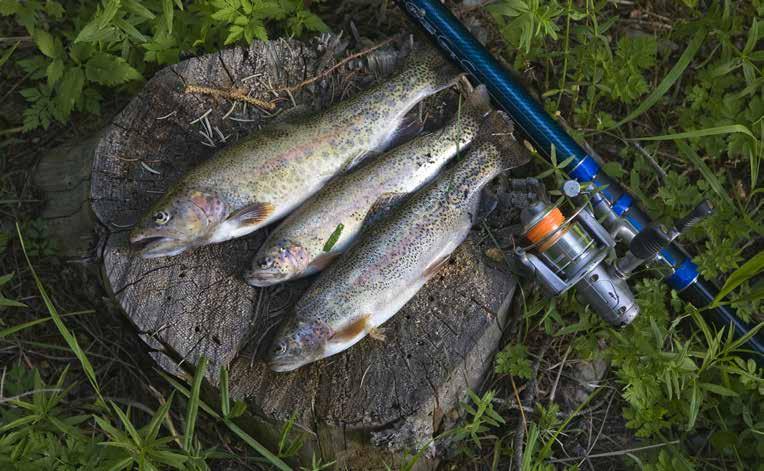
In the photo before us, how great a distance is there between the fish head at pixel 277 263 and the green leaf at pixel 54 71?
1711 millimetres

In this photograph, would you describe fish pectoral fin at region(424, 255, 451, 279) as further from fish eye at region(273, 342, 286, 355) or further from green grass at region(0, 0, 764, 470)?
fish eye at region(273, 342, 286, 355)

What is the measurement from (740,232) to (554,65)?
1558 mm

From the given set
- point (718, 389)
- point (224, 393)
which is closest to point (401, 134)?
point (224, 393)

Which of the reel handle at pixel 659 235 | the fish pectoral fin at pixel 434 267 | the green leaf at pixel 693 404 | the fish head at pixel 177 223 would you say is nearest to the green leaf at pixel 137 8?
the fish head at pixel 177 223

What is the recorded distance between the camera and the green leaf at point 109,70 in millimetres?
4055

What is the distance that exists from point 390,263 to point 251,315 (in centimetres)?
75

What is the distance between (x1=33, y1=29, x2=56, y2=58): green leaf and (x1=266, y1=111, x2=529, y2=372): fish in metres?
2.12

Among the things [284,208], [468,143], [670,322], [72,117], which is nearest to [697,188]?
[670,322]

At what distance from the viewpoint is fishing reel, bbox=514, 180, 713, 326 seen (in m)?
3.58

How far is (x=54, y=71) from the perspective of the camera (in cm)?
416

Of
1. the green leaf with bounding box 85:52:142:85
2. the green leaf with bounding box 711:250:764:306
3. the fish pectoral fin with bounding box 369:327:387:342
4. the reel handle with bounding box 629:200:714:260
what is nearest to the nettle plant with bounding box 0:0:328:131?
the green leaf with bounding box 85:52:142:85

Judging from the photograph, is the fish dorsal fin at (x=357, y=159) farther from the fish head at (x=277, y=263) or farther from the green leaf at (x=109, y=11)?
the green leaf at (x=109, y=11)

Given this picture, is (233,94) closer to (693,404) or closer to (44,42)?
(44,42)

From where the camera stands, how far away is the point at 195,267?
12.0 feet
